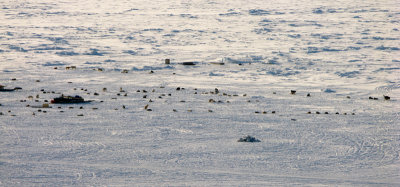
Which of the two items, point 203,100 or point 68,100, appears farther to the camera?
point 203,100

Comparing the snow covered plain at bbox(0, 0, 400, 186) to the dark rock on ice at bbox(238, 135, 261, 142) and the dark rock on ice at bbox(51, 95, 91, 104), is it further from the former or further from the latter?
the dark rock on ice at bbox(51, 95, 91, 104)

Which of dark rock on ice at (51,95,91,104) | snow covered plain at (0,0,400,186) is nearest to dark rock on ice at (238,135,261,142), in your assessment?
snow covered plain at (0,0,400,186)

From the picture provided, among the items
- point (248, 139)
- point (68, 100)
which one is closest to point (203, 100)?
point (68, 100)

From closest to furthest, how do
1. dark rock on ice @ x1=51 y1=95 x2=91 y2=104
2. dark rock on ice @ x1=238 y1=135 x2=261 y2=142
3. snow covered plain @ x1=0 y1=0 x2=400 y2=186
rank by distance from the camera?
snow covered plain @ x1=0 y1=0 x2=400 y2=186
dark rock on ice @ x1=238 y1=135 x2=261 y2=142
dark rock on ice @ x1=51 y1=95 x2=91 y2=104

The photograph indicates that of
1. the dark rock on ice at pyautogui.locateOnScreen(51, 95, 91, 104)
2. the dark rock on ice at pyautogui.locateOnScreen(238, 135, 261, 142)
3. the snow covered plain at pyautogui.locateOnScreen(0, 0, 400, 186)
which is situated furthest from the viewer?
the dark rock on ice at pyautogui.locateOnScreen(51, 95, 91, 104)

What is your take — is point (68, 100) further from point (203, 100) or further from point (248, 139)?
point (248, 139)

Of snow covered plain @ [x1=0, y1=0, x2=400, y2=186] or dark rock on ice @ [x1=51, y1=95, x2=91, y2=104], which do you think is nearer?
snow covered plain @ [x1=0, y1=0, x2=400, y2=186]

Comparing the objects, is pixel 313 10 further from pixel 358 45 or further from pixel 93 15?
pixel 93 15

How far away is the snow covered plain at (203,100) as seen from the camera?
17.4 ft

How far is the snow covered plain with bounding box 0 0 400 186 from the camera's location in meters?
5.30

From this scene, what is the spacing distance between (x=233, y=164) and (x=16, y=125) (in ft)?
11.0

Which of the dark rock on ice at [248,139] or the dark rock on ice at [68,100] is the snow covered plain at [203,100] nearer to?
the dark rock on ice at [248,139]

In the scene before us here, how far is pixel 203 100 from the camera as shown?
925 cm

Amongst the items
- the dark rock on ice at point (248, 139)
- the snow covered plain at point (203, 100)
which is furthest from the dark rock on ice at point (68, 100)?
the dark rock on ice at point (248, 139)
